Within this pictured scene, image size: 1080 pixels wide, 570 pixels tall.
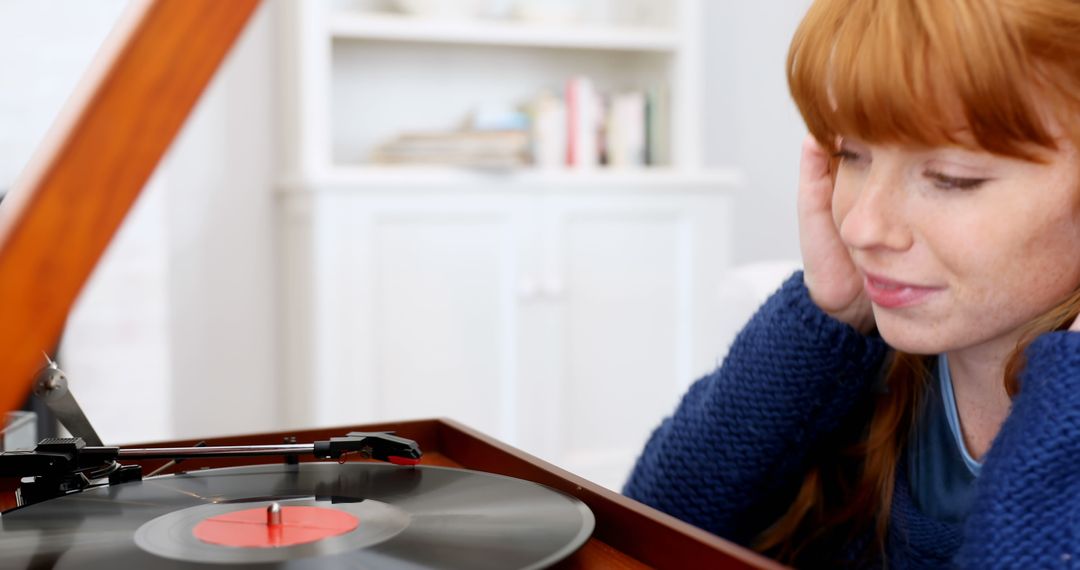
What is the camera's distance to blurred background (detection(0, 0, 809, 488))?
2.50 metres

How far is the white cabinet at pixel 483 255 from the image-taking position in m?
2.54

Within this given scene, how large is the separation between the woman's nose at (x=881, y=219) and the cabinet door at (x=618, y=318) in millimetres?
1947

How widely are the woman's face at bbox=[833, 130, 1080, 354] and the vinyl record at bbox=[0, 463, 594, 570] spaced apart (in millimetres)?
294

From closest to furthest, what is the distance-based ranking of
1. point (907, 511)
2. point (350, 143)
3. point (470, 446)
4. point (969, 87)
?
point (969, 87)
point (470, 446)
point (907, 511)
point (350, 143)

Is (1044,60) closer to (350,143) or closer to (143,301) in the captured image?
(143,301)

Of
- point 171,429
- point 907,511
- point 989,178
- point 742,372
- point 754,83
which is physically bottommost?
point 171,429

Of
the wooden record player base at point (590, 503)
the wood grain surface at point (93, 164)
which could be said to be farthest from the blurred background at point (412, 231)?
the wood grain surface at point (93, 164)

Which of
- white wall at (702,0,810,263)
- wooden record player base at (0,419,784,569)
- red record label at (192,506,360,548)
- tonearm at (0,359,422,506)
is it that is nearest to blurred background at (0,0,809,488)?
white wall at (702,0,810,263)

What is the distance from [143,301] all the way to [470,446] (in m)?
1.91

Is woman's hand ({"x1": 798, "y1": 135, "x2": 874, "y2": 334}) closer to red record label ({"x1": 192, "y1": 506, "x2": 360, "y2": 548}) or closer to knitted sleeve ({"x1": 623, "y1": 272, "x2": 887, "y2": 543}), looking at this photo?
knitted sleeve ({"x1": 623, "y1": 272, "x2": 887, "y2": 543})

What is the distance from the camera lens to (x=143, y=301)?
2.50 meters

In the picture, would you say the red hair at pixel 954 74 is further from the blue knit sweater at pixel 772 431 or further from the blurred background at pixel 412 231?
the blurred background at pixel 412 231

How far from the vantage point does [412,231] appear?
2.58 m

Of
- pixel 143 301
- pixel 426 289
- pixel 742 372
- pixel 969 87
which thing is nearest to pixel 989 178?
pixel 969 87
